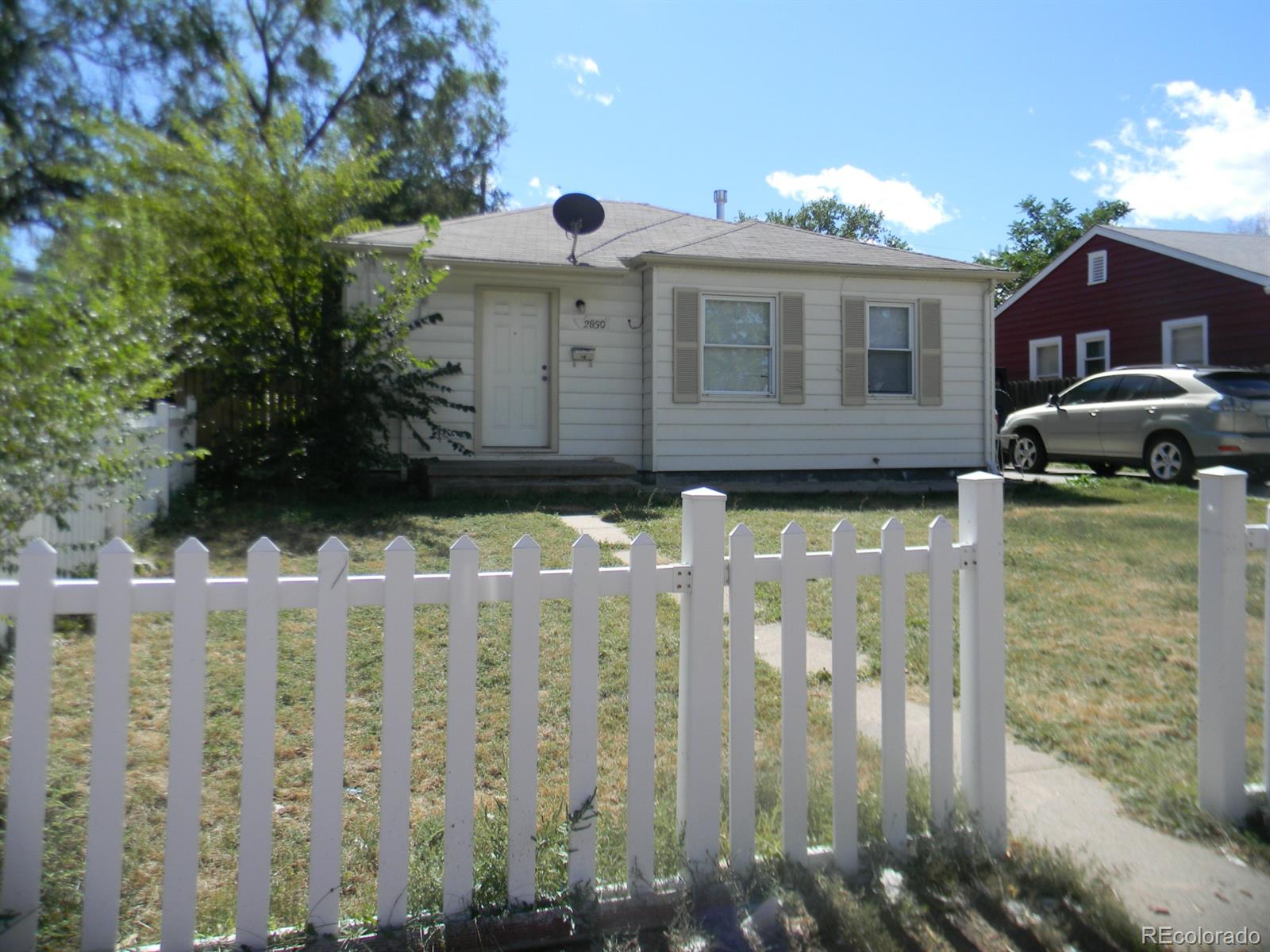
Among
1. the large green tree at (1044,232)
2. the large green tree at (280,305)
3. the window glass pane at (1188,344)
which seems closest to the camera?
the large green tree at (280,305)

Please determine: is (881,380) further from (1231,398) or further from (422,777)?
(422,777)

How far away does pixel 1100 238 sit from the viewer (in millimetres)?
21609

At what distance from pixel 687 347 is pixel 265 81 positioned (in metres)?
15.2

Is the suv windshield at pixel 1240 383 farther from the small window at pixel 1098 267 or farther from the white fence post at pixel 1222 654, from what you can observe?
the small window at pixel 1098 267

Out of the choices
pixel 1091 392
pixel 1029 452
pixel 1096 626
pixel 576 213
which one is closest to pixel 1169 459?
pixel 1091 392

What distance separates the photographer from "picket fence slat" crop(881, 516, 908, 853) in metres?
2.66

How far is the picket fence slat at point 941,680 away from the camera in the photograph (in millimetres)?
2705

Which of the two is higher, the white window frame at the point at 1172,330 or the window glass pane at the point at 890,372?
the white window frame at the point at 1172,330

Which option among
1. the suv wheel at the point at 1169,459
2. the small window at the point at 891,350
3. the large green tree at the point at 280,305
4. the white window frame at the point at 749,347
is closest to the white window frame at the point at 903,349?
the small window at the point at 891,350

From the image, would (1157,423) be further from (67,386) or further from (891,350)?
(67,386)

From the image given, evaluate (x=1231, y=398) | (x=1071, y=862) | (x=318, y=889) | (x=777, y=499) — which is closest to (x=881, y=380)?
(x=777, y=499)

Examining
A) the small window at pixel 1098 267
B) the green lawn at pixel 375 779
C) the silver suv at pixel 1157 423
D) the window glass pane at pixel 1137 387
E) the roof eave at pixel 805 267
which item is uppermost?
the small window at pixel 1098 267

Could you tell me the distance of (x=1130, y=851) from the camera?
279 centimetres

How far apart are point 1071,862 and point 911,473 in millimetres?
9941
